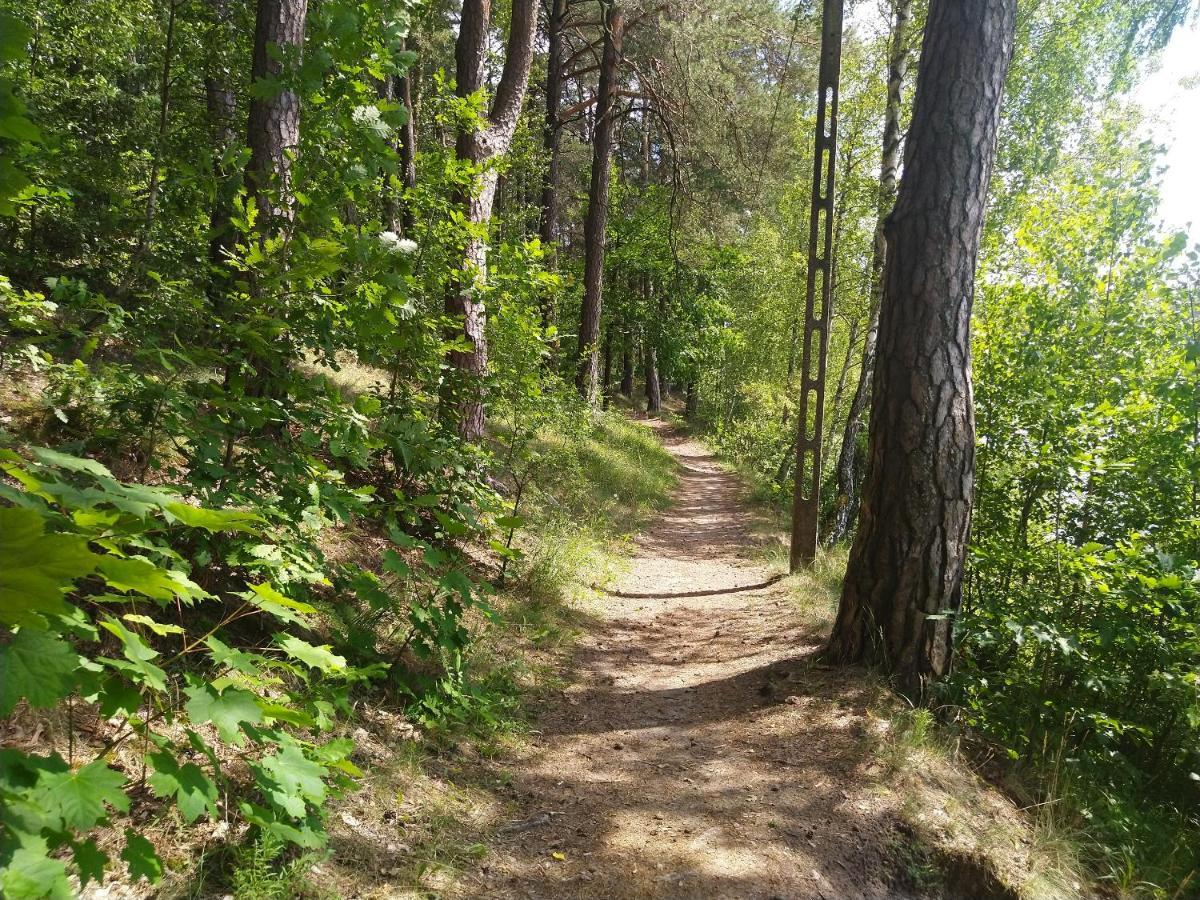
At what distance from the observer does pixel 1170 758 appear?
4.34m

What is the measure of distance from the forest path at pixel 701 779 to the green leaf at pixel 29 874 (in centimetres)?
179

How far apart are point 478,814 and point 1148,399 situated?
4.89m

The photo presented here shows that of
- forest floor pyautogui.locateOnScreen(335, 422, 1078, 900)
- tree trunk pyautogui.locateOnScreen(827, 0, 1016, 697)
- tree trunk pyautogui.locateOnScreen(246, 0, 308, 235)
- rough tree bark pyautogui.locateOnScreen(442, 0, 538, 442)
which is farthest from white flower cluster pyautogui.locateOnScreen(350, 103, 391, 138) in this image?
tree trunk pyautogui.locateOnScreen(827, 0, 1016, 697)

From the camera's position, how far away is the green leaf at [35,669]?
3.71 feet

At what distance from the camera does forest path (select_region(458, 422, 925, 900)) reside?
9.48 feet

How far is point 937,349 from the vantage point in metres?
4.22

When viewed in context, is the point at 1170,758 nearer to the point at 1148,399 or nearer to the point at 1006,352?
the point at 1148,399

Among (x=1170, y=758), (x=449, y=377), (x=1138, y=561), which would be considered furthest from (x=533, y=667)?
(x=1170, y=758)

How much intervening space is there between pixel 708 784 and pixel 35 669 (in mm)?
3246

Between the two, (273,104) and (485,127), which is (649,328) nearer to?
(485,127)

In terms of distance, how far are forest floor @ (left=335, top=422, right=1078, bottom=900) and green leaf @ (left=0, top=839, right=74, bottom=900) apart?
1731mm

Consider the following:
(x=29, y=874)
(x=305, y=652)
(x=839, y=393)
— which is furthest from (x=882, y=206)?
(x=29, y=874)

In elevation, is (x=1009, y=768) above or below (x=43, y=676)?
below

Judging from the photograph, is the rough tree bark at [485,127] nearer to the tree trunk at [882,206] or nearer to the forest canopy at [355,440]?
the forest canopy at [355,440]
